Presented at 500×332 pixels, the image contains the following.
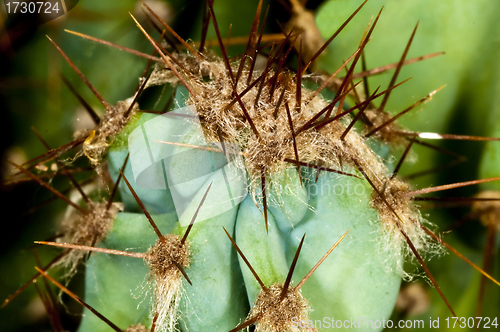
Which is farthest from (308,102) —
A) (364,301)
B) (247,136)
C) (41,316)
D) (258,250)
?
(41,316)

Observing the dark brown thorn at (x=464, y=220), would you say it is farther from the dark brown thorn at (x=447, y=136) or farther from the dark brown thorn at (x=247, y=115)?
the dark brown thorn at (x=247, y=115)

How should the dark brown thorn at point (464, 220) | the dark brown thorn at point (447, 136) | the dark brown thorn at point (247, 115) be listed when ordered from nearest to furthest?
1. the dark brown thorn at point (247, 115)
2. the dark brown thorn at point (447, 136)
3. the dark brown thorn at point (464, 220)

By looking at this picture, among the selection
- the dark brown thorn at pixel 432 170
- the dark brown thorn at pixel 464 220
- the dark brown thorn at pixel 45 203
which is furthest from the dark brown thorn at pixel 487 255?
the dark brown thorn at pixel 45 203

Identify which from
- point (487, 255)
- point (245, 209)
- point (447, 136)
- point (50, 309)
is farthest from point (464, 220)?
point (50, 309)

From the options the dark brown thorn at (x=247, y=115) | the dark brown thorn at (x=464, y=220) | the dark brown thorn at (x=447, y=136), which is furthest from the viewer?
the dark brown thorn at (x=464, y=220)

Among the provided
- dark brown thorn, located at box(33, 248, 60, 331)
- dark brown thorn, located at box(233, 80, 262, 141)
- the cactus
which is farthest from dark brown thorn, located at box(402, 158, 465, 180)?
dark brown thorn, located at box(33, 248, 60, 331)

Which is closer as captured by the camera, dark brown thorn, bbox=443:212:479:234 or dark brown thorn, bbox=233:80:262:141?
dark brown thorn, bbox=233:80:262:141

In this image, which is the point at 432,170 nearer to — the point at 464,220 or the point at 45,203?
the point at 464,220

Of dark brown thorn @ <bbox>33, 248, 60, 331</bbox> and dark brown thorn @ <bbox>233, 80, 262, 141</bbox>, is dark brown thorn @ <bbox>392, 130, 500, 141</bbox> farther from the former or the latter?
dark brown thorn @ <bbox>33, 248, 60, 331</bbox>
